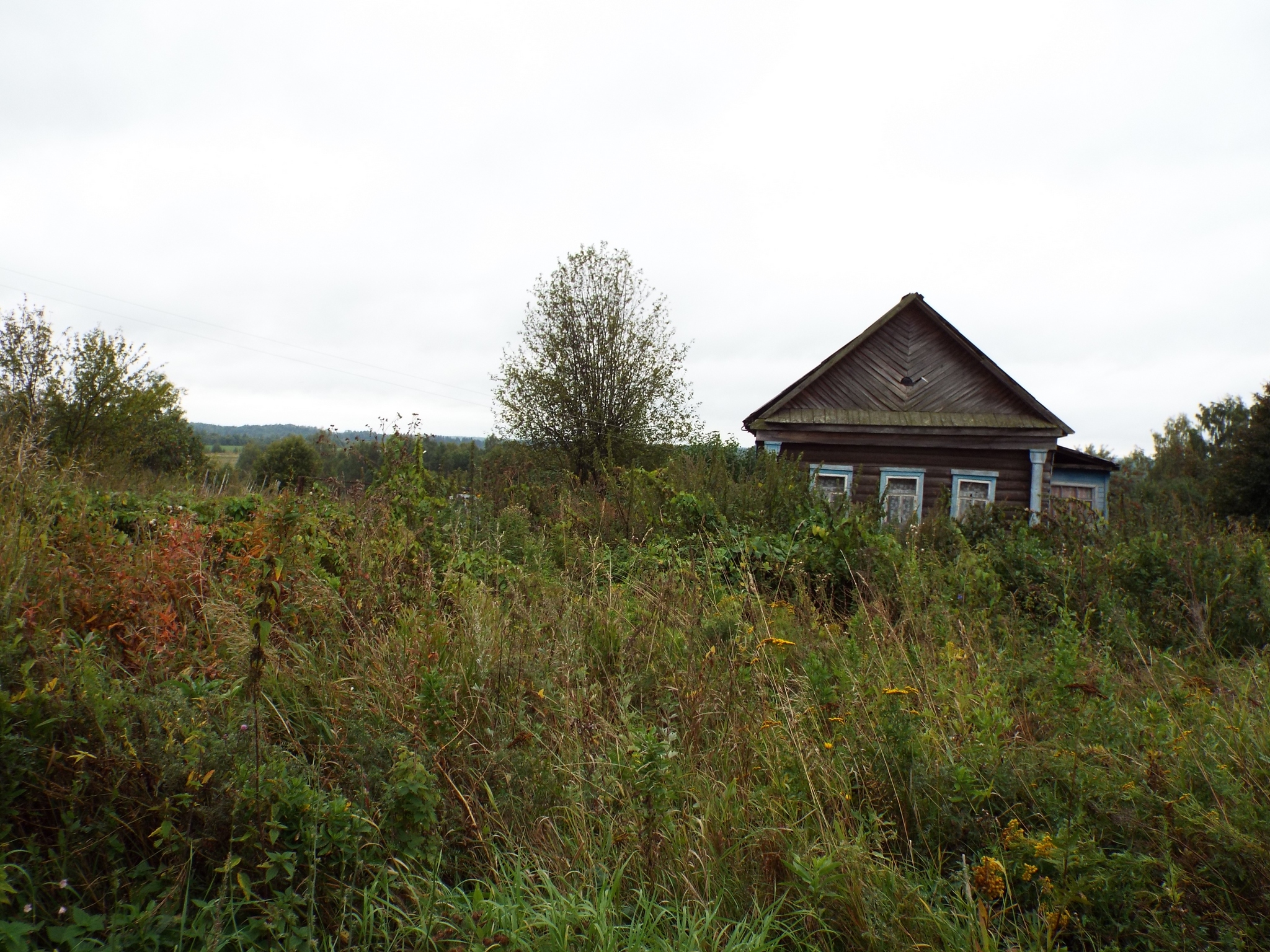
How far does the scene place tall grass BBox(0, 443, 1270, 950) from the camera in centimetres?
191

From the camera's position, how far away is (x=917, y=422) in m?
13.6

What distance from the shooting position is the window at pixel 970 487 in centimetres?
1355

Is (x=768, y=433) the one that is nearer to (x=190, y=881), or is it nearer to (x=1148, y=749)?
(x=1148, y=749)

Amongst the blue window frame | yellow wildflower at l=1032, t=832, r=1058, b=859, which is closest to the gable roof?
the blue window frame

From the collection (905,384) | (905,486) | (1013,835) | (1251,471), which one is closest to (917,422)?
(905,384)

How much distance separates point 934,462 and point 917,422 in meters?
0.97

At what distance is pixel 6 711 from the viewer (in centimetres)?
204

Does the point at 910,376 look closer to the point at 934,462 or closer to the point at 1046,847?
the point at 934,462

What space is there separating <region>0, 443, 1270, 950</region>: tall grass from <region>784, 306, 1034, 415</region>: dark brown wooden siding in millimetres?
10513

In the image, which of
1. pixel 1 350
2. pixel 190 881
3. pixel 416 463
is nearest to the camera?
pixel 190 881

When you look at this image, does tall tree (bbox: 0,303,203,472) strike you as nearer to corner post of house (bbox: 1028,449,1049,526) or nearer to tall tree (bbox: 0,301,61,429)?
tall tree (bbox: 0,301,61,429)

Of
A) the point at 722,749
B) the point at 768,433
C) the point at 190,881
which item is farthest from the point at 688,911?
the point at 768,433

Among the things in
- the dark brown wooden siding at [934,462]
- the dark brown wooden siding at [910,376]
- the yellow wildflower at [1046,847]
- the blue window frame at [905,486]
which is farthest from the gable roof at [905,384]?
the yellow wildflower at [1046,847]

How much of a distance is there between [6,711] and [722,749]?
93.2 inches
